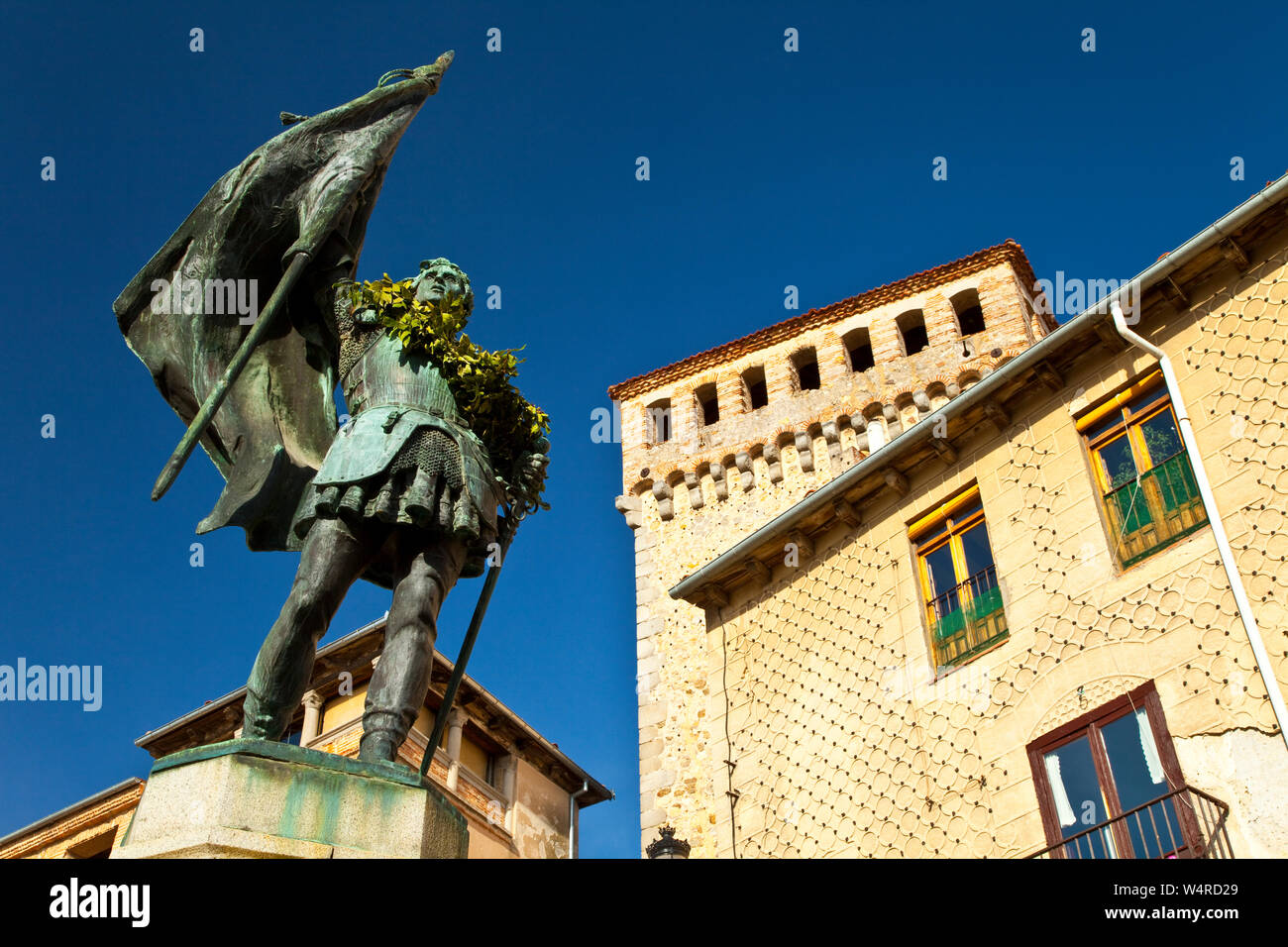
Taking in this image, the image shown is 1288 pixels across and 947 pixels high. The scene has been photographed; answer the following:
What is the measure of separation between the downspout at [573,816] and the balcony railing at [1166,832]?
19512 millimetres

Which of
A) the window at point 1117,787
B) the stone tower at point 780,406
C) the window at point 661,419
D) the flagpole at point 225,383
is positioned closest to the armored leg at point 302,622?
the flagpole at point 225,383

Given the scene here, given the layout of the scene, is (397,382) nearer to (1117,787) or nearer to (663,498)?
(1117,787)

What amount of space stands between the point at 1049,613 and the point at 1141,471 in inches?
66.4

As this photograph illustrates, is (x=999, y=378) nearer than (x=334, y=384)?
No

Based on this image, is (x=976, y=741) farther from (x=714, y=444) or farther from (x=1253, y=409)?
(x=714, y=444)

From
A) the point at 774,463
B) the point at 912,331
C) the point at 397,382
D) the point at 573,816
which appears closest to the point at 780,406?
the point at 774,463

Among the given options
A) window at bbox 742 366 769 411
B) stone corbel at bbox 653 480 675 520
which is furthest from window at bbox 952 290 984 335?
stone corbel at bbox 653 480 675 520

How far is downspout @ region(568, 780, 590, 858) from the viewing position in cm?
2958

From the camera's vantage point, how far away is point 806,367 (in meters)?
35.7

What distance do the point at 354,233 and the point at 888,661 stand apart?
9.96 metres

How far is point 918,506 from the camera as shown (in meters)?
15.5

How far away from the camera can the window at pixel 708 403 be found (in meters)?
36.0

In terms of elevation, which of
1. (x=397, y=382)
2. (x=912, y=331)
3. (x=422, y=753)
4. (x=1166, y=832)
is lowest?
(x=1166, y=832)

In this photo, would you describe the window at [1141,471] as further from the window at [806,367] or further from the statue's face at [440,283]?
the window at [806,367]
